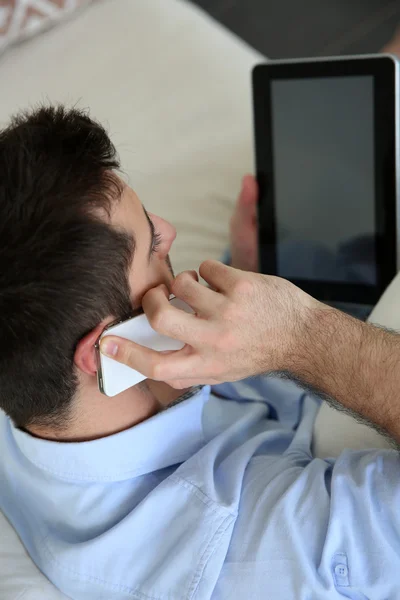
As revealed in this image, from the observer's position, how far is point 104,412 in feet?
2.67

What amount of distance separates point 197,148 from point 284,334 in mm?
847

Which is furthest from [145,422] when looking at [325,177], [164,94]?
[164,94]

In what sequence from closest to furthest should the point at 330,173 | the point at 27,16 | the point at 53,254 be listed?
the point at 53,254, the point at 330,173, the point at 27,16

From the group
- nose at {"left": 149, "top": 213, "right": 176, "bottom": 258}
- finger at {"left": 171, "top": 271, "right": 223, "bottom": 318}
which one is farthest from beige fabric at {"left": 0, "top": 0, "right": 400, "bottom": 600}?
finger at {"left": 171, "top": 271, "right": 223, "bottom": 318}

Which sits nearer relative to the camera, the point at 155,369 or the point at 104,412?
the point at 155,369

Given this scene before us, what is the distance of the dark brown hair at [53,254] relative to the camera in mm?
670

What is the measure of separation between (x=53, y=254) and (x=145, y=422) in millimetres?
273

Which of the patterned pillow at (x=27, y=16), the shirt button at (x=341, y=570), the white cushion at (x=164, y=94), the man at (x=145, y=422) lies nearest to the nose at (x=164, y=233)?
the man at (x=145, y=422)

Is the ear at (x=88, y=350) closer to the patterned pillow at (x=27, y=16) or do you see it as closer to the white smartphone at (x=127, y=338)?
the white smartphone at (x=127, y=338)

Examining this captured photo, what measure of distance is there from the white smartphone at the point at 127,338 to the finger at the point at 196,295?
2.0 inches

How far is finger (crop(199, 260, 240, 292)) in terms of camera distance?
744 millimetres

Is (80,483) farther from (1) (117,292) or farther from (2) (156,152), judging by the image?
(2) (156,152)

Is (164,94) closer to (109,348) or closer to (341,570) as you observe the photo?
(109,348)

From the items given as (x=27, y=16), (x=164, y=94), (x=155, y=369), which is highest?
(x=27, y=16)
